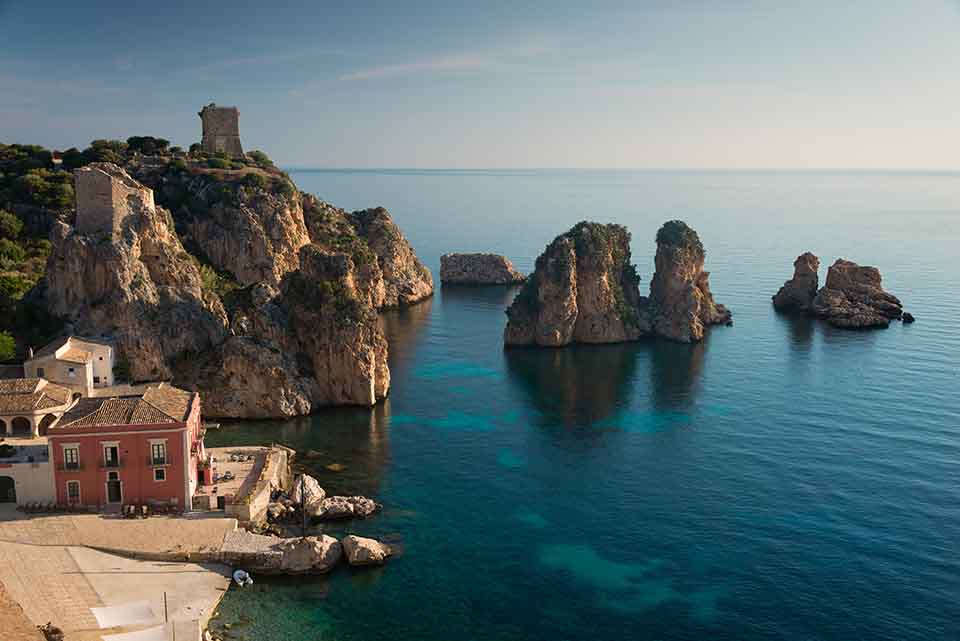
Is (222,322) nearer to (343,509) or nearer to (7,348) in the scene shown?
(7,348)

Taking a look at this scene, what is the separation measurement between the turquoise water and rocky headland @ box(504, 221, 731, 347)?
351 centimetres

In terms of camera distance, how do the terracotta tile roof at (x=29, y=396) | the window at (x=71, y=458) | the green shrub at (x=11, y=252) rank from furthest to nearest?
→ the green shrub at (x=11, y=252) → the terracotta tile roof at (x=29, y=396) → the window at (x=71, y=458)

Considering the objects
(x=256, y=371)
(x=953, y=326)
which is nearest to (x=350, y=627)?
(x=256, y=371)

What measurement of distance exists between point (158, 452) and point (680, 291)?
74.7 metres

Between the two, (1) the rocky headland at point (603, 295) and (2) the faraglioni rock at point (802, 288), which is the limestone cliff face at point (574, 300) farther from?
(2) the faraglioni rock at point (802, 288)

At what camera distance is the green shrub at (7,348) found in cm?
6469

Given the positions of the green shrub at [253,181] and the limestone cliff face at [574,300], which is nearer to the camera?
the limestone cliff face at [574,300]

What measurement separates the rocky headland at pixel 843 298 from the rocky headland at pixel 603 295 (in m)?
20.0

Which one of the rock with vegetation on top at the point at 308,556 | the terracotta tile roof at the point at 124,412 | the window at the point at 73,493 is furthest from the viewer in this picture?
the window at the point at 73,493

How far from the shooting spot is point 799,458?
198 feet

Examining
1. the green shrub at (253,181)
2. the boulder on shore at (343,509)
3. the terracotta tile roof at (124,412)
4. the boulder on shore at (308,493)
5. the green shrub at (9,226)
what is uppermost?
the green shrub at (253,181)

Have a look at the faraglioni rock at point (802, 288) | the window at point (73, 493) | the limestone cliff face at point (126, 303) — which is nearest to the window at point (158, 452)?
the window at point (73, 493)

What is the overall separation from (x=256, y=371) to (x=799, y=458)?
4649 centimetres

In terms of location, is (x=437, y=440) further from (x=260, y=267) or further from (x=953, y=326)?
(x=953, y=326)
